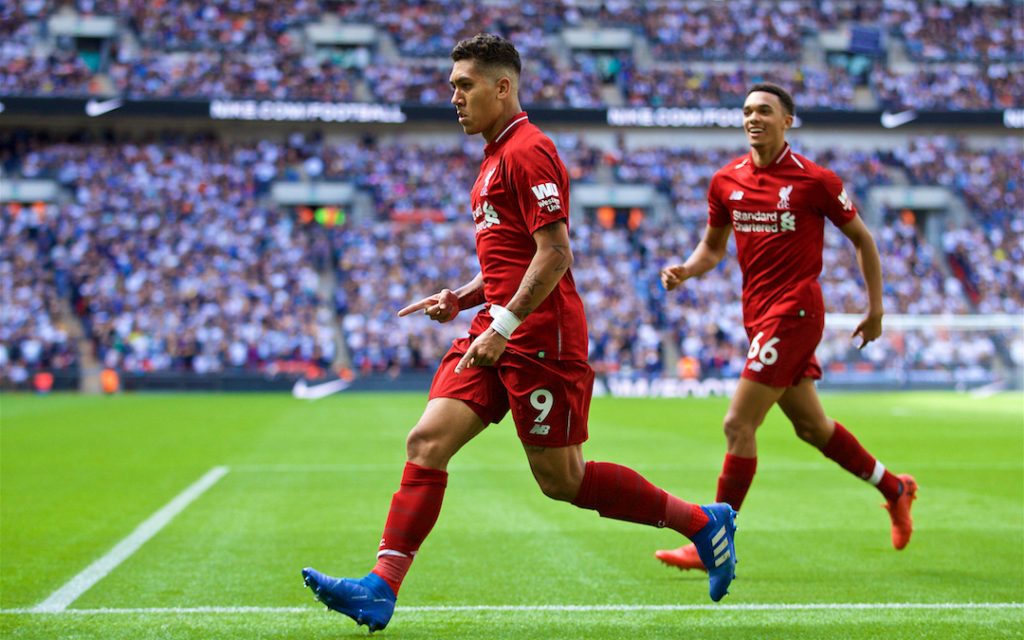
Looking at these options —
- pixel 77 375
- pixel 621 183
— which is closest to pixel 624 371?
pixel 621 183

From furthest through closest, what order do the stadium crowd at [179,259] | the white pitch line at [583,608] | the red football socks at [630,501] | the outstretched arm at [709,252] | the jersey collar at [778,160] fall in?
the stadium crowd at [179,259], the outstretched arm at [709,252], the jersey collar at [778,160], the white pitch line at [583,608], the red football socks at [630,501]

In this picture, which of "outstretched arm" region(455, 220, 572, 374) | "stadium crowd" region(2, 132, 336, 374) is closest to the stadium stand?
"stadium crowd" region(2, 132, 336, 374)

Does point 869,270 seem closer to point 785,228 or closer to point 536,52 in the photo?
point 785,228

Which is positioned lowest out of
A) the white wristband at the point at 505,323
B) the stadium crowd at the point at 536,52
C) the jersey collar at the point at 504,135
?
the white wristband at the point at 505,323

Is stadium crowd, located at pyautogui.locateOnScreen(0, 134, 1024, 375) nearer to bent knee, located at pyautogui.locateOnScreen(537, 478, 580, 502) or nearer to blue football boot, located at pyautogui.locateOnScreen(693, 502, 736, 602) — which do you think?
blue football boot, located at pyautogui.locateOnScreen(693, 502, 736, 602)

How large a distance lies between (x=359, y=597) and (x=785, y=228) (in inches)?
138

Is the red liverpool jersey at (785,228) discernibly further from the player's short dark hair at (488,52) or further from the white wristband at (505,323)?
the white wristband at (505,323)

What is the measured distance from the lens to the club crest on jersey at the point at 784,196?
675 cm

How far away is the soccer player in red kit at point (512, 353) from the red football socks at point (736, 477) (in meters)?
1.47

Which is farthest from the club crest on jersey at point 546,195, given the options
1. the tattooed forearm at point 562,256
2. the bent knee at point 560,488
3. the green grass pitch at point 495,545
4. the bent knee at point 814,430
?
the bent knee at point 814,430

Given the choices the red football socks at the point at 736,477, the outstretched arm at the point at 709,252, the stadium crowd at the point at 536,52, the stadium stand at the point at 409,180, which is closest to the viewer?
the red football socks at the point at 736,477

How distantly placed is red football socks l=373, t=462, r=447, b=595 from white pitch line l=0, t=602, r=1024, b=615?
0.76 meters

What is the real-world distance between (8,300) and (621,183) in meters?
21.7

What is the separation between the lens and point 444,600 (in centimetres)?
575
